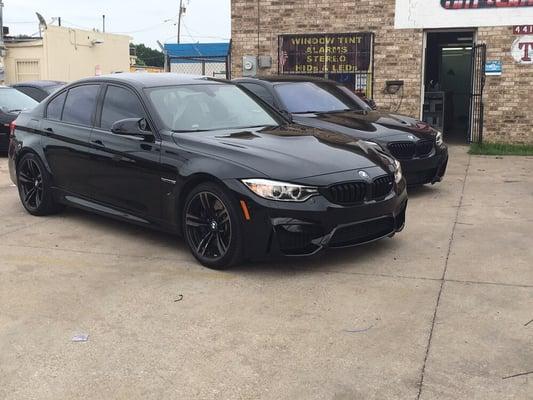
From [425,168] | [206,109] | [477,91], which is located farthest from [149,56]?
[206,109]

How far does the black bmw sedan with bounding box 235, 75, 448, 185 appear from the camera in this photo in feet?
25.1

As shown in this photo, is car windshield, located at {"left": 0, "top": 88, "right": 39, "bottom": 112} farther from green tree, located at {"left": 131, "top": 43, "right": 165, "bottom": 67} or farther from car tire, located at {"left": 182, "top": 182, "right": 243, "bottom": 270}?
green tree, located at {"left": 131, "top": 43, "right": 165, "bottom": 67}

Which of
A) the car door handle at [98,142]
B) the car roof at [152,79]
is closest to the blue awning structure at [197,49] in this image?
the car roof at [152,79]

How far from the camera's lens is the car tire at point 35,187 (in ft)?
22.0

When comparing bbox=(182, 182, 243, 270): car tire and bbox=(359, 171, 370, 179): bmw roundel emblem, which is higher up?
bbox=(359, 171, 370, 179): bmw roundel emblem

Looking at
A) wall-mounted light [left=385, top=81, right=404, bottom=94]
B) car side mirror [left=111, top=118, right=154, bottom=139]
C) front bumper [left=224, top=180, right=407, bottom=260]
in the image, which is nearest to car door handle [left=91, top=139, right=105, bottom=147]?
car side mirror [left=111, top=118, right=154, bottom=139]

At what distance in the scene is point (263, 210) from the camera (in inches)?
181

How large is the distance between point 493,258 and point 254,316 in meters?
2.33

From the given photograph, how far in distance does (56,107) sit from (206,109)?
1.95 meters

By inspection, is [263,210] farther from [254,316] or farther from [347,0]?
[347,0]

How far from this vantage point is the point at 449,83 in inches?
738

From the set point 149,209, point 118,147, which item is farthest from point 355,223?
point 118,147

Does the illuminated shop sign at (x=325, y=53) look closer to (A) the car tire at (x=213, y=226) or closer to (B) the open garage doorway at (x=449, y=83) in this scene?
(B) the open garage doorway at (x=449, y=83)

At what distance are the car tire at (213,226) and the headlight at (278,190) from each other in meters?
0.23
